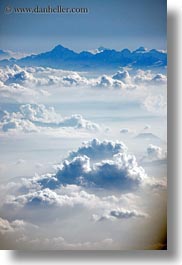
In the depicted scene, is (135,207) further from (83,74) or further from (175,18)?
(175,18)

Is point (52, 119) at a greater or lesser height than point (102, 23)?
lesser

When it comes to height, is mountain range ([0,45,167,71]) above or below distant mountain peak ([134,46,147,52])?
below

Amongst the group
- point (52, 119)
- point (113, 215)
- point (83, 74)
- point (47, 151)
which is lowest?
point (113, 215)

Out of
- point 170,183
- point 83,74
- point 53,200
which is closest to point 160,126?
point 170,183

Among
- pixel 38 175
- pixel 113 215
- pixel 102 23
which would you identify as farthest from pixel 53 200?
pixel 102 23

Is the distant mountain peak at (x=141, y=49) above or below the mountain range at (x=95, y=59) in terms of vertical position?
above

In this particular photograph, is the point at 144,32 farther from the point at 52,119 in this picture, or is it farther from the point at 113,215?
the point at 113,215
